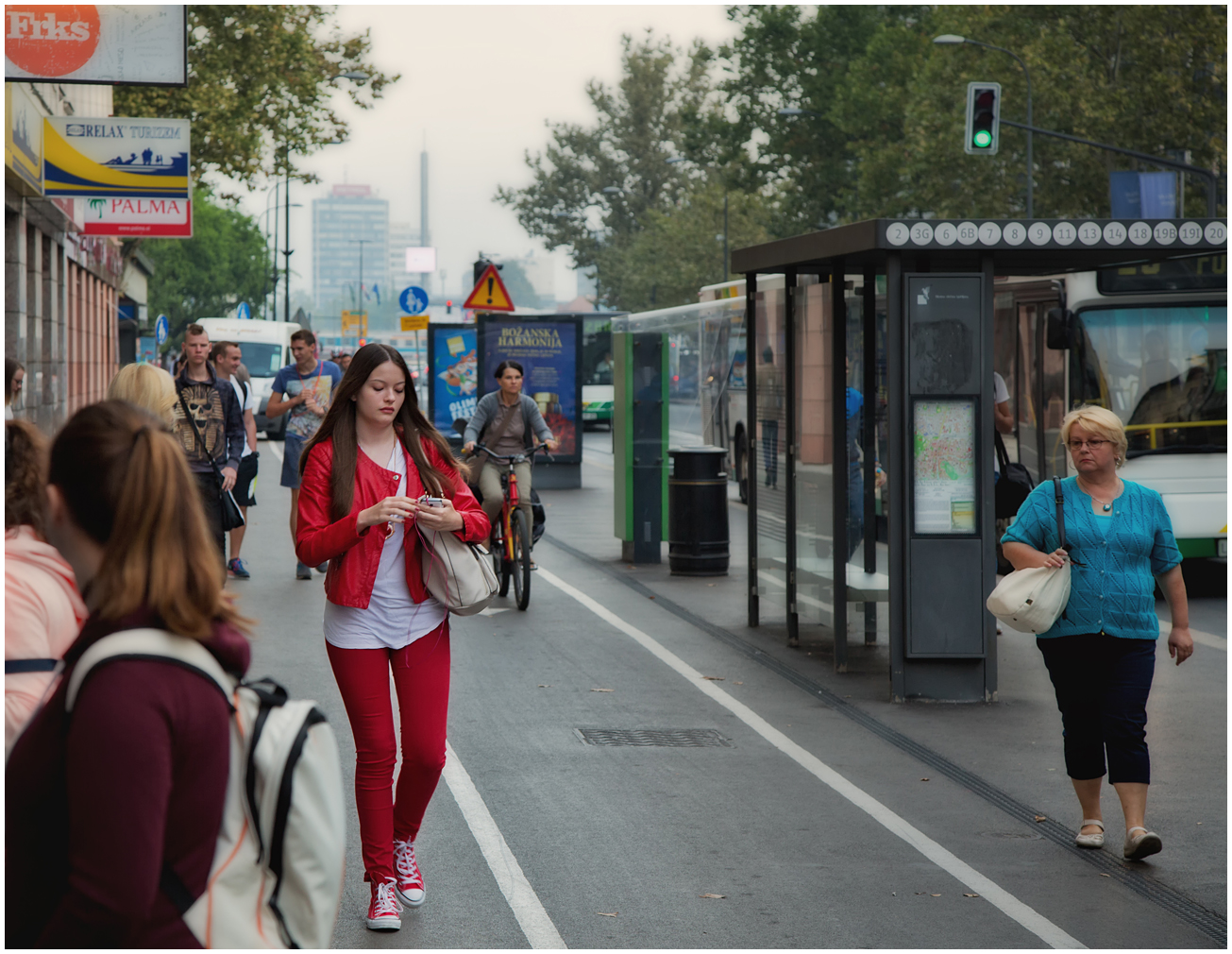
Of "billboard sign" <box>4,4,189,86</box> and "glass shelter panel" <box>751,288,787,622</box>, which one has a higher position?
"billboard sign" <box>4,4,189,86</box>

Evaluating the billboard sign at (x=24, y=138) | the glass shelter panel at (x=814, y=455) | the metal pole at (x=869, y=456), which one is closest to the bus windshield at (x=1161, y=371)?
the metal pole at (x=869, y=456)

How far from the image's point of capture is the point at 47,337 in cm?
2228

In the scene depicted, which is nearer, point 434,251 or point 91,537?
point 91,537

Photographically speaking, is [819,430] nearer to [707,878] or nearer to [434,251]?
[707,878]

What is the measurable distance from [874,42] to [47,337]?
3037 centimetres

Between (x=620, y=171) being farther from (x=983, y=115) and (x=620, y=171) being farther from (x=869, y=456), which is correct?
(x=869, y=456)

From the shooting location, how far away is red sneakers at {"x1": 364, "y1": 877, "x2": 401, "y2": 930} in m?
4.61

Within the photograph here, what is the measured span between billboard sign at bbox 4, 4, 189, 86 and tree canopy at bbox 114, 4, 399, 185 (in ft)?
53.5

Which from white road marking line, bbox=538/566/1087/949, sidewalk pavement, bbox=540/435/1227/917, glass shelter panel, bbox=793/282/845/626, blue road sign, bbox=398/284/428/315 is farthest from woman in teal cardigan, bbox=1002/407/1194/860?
blue road sign, bbox=398/284/428/315

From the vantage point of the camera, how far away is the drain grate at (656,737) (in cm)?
721

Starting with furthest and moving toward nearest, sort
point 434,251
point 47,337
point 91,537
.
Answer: point 434,251, point 47,337, point 91,537

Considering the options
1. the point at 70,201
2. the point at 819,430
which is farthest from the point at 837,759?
the point at 70,201

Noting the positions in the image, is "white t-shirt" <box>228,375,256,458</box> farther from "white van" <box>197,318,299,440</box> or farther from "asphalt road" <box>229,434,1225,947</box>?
"white van" <box>197,318,299,440</box>

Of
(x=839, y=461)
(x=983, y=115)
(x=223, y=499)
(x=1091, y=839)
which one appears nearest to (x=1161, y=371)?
(x=839, y=461)
